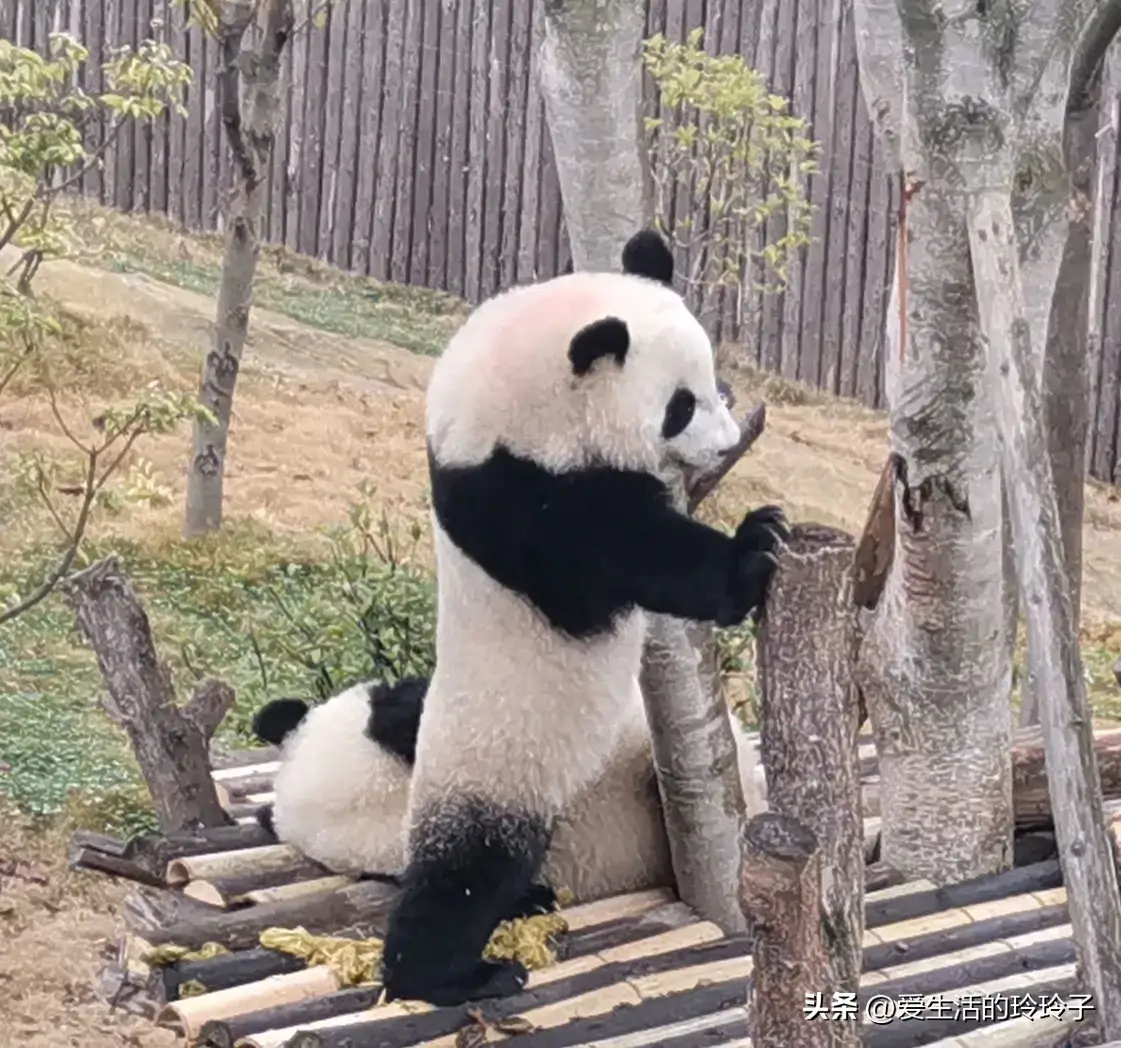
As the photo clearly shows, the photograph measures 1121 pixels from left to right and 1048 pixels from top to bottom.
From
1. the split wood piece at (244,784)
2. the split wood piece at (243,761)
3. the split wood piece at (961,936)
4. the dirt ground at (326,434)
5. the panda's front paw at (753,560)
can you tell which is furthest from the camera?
the dirt ground at (326,434)

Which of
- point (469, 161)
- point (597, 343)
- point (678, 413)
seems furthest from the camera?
point (469, 161)

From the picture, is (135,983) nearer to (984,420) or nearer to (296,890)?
(296,890)

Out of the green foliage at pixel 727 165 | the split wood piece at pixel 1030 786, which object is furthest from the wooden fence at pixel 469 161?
the split wood piece at pixel 1030 786

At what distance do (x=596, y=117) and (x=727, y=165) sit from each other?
5.96m

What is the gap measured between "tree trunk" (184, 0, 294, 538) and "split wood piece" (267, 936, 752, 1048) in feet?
11.2

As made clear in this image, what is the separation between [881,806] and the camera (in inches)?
126

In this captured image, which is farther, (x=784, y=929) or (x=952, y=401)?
(x=952, y=401)

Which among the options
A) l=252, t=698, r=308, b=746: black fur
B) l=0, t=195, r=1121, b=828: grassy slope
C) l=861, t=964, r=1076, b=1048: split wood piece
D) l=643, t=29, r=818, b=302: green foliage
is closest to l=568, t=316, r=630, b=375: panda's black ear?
l=861, t=964, r=1076, b=1048: split wood piece

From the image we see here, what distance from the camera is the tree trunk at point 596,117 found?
8.70ft

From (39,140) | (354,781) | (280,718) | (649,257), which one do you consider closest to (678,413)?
(649,257)

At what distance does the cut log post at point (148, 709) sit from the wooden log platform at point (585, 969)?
0.14 m

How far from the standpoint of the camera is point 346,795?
118 inches

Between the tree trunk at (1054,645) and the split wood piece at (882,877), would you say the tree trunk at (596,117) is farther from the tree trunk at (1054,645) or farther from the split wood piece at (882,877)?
the split wood piece at (882,877)

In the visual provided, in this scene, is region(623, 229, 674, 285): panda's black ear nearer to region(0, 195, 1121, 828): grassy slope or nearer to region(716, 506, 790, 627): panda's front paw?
region(716, 506, 790, 627): panda's front paw
